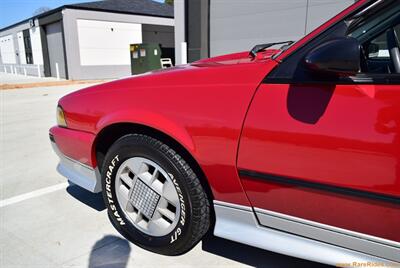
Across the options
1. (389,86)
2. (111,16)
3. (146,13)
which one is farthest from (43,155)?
(146,13)

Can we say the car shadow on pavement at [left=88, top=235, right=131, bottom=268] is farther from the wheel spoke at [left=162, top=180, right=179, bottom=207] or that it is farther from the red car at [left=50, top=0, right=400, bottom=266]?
the wheel spoke at [left=162, top=180, right=179, bottom=207]

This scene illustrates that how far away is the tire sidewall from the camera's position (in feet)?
5.93

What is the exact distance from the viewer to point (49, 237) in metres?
2.31

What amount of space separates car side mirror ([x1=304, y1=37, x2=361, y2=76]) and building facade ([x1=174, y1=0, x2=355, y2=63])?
22.0 feet

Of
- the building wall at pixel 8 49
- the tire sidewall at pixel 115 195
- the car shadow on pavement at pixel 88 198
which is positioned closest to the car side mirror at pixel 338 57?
the tire sidewall at pixel 115 195

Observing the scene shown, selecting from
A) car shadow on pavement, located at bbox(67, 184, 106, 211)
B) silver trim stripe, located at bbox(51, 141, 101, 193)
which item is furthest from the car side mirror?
car shadow on pavement, located at bbox(67, 184, 106, 211)

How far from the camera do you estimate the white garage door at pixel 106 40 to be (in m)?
19.9

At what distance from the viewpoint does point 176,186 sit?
183 cm

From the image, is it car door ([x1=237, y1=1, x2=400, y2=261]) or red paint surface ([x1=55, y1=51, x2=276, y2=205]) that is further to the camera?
red paint surface ([x1=55, y1=51, x2=276, y2=205])

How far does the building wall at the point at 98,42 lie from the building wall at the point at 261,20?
1280 cm

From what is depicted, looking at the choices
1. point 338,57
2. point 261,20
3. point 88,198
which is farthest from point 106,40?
point 338,57

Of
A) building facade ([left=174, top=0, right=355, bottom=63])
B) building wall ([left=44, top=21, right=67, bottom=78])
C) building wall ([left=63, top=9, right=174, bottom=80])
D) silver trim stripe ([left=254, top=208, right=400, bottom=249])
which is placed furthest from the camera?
building wall ([left=44, top=21, right=67, bottom=78])

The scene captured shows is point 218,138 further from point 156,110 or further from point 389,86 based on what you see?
point 389,86

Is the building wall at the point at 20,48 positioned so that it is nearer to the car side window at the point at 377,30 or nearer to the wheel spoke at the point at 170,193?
the wheel spoke at the point at 170,193
